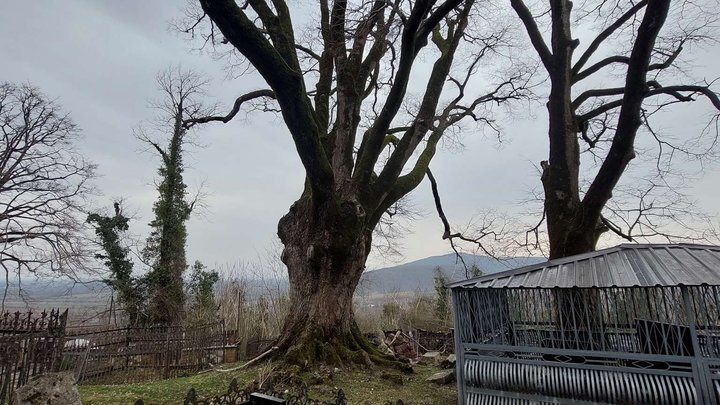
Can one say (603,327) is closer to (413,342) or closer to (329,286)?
(329,286)

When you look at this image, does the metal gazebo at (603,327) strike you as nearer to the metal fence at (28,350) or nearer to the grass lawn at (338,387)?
the grass lawn at (338,387)

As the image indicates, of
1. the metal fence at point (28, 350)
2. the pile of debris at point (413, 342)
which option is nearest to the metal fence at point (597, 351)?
the metal fence at point (28, 350)

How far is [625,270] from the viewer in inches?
192

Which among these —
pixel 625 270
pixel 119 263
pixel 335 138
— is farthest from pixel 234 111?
pixel 119 263

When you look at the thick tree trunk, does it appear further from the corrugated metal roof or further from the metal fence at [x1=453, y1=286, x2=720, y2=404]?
the corrugated metal roof

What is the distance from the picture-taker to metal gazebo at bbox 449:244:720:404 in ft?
14.3

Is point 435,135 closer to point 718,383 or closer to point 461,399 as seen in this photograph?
point 461,399

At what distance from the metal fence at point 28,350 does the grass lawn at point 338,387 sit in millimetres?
899

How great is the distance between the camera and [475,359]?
18.1ft

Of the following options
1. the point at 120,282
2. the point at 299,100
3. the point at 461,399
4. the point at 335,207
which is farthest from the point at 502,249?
the point at 120,282

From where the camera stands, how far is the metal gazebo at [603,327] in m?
4.35

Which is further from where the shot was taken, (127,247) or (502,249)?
(127,247)

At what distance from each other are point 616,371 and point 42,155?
24.0 m

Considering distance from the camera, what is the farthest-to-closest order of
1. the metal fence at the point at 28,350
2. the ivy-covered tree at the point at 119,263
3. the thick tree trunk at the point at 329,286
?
the ivy-covered tree at the point at 119,263 → the thick tree trunk at the point at 329,286 → the metal fence at the point at 28,350
